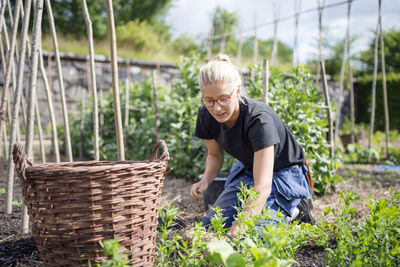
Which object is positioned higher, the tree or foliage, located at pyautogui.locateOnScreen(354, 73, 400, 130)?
the tree

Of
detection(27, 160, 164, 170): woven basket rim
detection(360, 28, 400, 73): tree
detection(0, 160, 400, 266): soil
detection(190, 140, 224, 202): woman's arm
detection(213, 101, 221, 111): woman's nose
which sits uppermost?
detection(360, 28, 400, 73): tree

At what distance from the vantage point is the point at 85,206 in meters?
1.12

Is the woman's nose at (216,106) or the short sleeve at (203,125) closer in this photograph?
the woman's nose at (216,106)

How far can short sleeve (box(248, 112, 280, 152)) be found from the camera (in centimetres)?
157

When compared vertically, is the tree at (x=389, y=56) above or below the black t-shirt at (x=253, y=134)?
above

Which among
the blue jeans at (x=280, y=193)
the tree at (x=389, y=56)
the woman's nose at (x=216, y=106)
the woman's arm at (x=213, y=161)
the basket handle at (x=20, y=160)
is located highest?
the tree at (x=389, y=56)

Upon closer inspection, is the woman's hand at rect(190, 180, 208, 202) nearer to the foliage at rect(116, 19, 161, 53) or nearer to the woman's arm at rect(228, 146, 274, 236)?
the woman's arm at rect(228, 146, 274, 236)

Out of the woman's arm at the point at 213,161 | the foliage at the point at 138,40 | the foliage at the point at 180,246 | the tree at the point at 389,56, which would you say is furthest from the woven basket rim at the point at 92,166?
the tree at the point at 389,56

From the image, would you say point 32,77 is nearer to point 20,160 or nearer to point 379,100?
point 20,160

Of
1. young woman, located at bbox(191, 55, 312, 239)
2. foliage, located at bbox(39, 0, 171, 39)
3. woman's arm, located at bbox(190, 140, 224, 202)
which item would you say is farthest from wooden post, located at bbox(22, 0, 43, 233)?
foliage, located at bbox(39, 0, 171, 39)

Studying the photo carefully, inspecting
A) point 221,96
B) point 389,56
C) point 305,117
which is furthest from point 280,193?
point 389,56

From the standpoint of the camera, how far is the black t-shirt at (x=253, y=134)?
1.60 meters

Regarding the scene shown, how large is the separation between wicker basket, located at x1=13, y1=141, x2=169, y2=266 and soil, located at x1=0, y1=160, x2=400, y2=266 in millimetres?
439

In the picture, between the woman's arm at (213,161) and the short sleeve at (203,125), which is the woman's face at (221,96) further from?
the woman's arm at (213,161)
